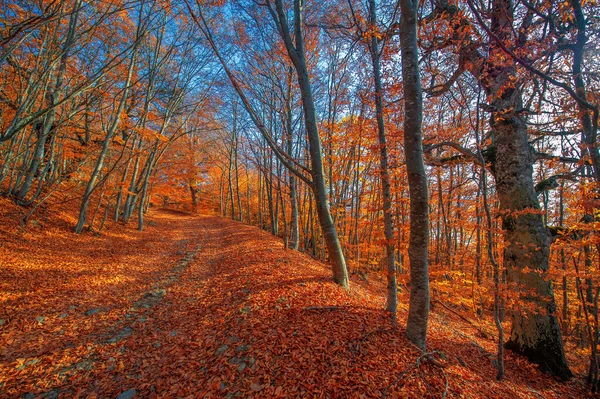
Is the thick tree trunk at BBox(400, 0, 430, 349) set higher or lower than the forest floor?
higher

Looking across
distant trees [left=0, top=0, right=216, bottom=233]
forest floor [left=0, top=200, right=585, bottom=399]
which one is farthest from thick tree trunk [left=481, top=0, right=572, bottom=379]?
distant trees [left=0, top=0, right=216, bottom=233]

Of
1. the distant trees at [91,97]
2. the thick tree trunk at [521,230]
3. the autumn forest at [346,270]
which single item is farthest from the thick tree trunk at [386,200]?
the distant trees at [91,97]

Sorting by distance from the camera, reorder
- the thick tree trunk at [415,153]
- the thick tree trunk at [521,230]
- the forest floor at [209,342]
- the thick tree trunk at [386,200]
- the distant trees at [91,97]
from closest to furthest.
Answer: the forest floor at [209,342] → the thick tree trunk at [415,153] → the thick tree trunk at [521,230] → the thick tree trunk at [386,200] → the distant trees at [91,97]

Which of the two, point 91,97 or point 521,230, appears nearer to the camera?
point 521,230

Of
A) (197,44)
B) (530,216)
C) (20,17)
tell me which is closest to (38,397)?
(530,216)

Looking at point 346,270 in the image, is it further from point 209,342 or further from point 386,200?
point 209,342

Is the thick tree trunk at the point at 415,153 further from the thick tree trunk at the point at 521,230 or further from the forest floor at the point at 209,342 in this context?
the thick tree trunk at the point at 521,230

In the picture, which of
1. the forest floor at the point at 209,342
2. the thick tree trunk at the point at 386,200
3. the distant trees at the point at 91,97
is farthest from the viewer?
the distant trees at the point at 91,97

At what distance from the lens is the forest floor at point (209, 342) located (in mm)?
2760

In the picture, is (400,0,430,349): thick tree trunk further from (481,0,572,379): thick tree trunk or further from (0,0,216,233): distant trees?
(0,0,216,233): distant trees

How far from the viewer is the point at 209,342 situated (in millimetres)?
3592

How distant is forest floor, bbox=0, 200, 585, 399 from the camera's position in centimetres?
276

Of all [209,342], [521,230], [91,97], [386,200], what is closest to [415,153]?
[386,200]

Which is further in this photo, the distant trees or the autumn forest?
the distant trees
